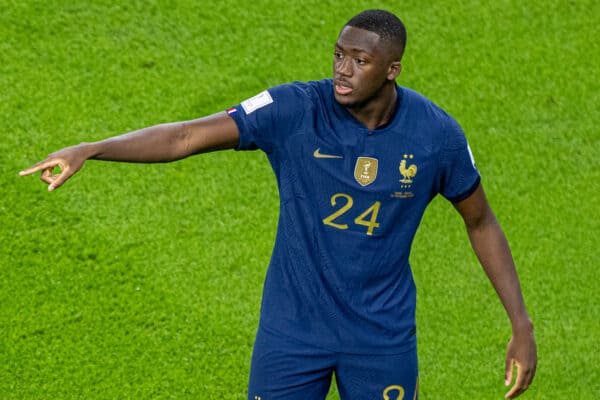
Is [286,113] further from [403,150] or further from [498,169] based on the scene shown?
[498,169]

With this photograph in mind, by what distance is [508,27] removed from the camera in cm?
1007

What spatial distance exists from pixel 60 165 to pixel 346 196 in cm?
116

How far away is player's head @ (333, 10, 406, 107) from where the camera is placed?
5082 mm

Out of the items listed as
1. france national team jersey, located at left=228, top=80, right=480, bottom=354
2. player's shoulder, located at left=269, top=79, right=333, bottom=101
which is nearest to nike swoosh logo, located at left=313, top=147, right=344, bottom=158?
france national team jersey, located at left=228, top=80, right=480, bottom=354

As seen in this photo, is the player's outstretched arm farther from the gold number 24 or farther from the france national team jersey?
the gold number 24

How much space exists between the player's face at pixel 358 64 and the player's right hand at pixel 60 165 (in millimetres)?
1043

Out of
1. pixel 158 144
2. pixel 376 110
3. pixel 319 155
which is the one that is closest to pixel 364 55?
Answer: pixel 376 110

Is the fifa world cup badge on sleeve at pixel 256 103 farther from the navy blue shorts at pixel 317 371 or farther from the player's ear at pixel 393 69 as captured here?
the navy blue shorts at pixel 317 371

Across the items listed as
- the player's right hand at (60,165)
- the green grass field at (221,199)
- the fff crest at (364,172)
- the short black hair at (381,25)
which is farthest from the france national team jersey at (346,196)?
the green grass field at (221,199)

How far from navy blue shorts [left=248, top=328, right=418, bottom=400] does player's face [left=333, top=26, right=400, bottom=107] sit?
1.04 meters

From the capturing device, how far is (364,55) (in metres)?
5.08

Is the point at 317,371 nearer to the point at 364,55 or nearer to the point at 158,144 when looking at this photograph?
the point at 158,144

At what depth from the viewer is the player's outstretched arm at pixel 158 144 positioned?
15.9 ft

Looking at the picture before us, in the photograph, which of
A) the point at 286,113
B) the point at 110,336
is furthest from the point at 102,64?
the point at 286,113
